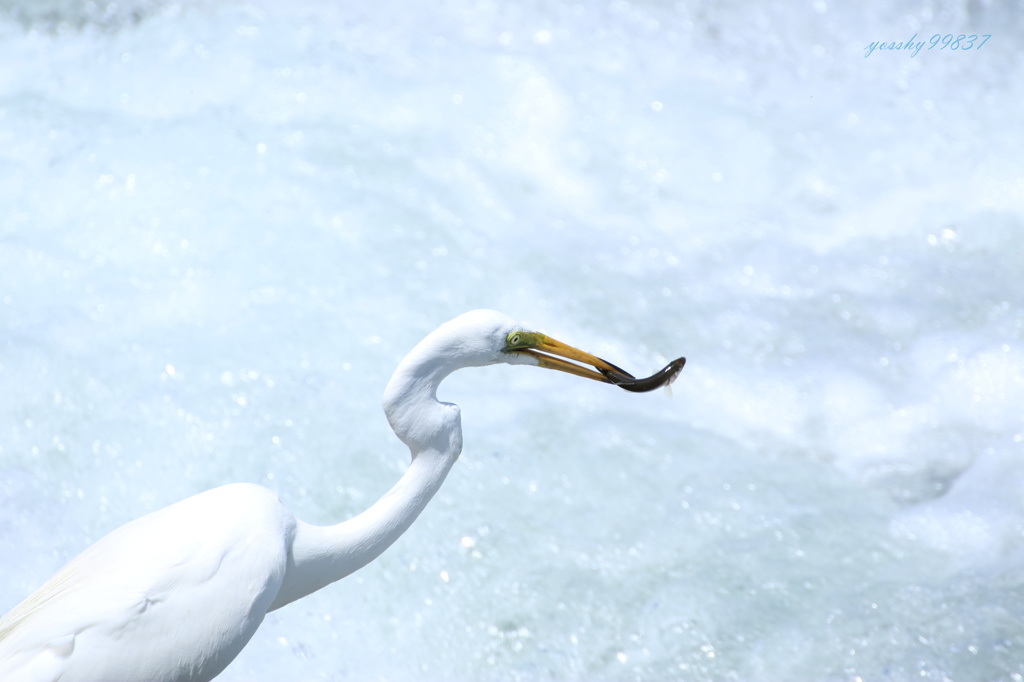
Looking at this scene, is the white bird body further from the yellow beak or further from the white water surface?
the white water surface

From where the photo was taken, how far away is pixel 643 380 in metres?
2.41

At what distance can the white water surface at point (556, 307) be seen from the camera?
11.1 ft

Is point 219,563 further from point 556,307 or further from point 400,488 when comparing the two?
point 556,307

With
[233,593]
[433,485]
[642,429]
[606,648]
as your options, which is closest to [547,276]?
[642,429]

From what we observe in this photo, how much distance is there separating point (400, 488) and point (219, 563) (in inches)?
16.5

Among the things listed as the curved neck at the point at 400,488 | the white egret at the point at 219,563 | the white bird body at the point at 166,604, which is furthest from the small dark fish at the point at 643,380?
the white bird body at the point at 166,604

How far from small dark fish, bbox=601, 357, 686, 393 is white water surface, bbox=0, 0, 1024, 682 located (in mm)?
1180

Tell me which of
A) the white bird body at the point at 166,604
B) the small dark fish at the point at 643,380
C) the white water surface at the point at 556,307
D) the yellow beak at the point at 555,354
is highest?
the yellow beak at the point at 555,354

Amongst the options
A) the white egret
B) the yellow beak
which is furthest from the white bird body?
the yellow beak

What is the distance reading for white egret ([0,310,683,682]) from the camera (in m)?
2.06

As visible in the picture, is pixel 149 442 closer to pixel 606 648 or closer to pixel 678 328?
pixel 606 648

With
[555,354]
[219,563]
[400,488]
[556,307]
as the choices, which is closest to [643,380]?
[555,354]

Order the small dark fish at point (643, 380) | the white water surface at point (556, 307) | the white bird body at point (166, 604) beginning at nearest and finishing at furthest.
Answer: the white bird body at point (166, 604) < the small dark fish at point (643, 380) < the white water surface at point (556, 307)

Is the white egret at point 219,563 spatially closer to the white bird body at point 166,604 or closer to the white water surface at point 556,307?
the white bird body at point 166,604
